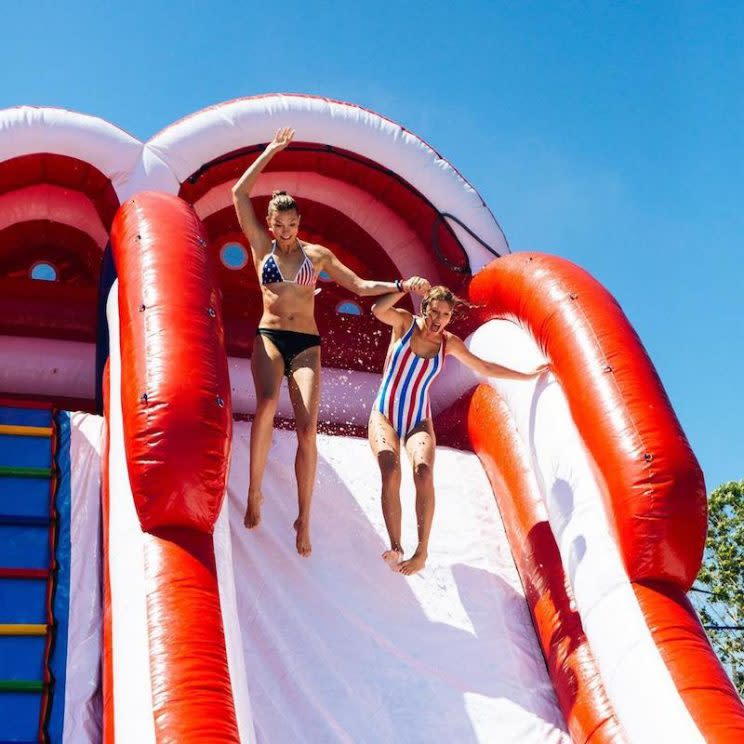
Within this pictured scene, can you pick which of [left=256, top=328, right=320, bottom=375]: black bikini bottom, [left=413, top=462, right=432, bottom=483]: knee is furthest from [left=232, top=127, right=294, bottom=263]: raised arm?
[left=413, top=462, right=432, bottom=483]: knee

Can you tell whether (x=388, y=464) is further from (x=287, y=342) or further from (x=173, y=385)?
(x=173, y=385)

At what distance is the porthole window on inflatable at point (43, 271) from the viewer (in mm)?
5516

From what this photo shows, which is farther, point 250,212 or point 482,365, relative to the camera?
point 482,365

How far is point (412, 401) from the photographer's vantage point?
12.5 feet

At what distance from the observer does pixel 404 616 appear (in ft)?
11.8

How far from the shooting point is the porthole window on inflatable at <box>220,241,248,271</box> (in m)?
5.77

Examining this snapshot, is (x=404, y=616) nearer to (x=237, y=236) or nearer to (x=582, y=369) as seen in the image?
(x=582, y=369)

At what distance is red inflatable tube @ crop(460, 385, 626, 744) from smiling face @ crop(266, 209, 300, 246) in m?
1.38

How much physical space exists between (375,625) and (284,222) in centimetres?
160

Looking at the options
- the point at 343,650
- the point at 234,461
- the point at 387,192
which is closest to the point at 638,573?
the point at 343,650

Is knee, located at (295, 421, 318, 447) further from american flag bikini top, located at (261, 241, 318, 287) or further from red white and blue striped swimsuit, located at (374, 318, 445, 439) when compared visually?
american flag bikini top, located at (261, 241, 318, 287)

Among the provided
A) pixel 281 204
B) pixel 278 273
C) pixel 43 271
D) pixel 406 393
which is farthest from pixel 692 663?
pixel 43 271

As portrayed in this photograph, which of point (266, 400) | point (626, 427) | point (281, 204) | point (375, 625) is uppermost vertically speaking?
point (281, 204)

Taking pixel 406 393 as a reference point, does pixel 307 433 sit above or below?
below
